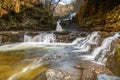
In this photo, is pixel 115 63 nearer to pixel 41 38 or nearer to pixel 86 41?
pixel 86 41

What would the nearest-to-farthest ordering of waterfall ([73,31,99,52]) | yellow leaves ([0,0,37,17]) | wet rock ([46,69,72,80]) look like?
wet rock ([46,69,72,80]) < waterfall ([73,31,99,52]) < yellow leaves ([0,0,37,17])

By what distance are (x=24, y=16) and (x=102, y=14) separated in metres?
7.89

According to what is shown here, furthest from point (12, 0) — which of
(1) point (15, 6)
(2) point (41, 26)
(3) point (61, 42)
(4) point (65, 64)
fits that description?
(4) point (65, 64)

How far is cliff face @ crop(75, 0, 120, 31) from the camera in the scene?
18.2 metres

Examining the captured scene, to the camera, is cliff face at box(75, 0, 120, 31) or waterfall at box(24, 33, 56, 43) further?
cliff face at box(75, 0, 120, 31)

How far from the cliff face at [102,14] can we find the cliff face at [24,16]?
14.7 ft

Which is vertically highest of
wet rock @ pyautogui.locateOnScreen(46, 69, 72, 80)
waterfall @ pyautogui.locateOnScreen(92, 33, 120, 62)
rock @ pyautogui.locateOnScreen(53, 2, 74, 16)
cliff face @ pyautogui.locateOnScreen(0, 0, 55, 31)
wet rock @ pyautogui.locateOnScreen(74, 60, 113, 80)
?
rock @ pyautogui.locateOnScreen(53, 2, 74, 16)

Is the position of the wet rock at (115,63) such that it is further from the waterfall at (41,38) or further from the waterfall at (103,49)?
the waterfall at (41,38)

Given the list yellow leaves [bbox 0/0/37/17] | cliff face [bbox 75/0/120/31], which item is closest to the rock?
cliff face [bbox 75/0/120/31]

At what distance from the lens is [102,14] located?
70.6 ft

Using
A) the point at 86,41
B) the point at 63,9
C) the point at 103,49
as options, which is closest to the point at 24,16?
the point at 86,41

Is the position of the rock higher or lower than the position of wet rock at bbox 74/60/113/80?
higher

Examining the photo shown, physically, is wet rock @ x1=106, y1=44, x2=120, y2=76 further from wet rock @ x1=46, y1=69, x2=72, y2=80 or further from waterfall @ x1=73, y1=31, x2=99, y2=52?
waterfall @ x1=73, y1=31, x2=99, y2=52

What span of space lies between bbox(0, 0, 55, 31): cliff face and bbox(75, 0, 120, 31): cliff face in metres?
4.49
